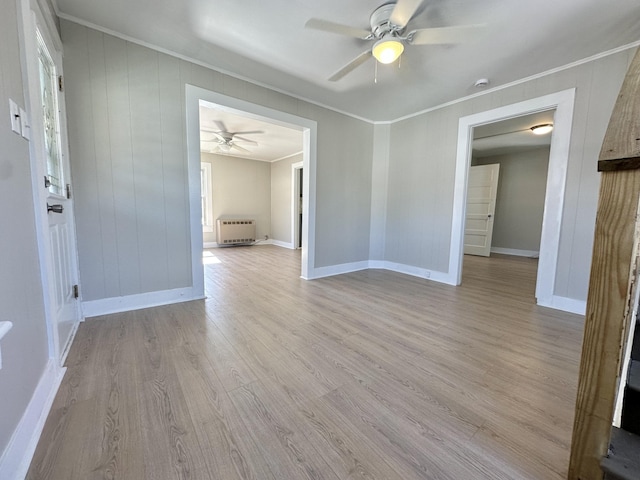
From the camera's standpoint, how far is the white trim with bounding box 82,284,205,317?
7.36ft

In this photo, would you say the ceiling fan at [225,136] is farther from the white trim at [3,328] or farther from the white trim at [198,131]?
the white trim at [3,328]

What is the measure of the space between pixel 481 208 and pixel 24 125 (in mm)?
6852

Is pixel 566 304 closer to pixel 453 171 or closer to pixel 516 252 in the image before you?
pixel 453 171

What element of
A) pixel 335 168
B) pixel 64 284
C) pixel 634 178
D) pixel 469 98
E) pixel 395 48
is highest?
pixel 469 98

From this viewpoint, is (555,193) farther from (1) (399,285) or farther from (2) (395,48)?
(2) (395,48)

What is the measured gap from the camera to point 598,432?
80 centimetres

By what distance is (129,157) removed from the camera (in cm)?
231

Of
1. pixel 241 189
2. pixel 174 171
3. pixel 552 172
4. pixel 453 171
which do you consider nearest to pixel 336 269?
pixel 453 171

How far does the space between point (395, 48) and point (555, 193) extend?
219 cm

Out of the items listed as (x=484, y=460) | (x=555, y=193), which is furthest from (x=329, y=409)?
(x=555, y=193)

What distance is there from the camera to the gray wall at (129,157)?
211cm

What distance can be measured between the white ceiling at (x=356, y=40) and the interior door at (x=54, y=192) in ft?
1.84

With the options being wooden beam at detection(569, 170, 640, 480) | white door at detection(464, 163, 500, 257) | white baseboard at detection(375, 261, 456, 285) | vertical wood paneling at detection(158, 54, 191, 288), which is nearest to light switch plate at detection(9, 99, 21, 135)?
vertical wood paneling at detection(158, 54, 191, 288)

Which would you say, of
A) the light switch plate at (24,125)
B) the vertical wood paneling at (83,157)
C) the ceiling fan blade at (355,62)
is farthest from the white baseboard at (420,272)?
the light switch plate at (24,125)
